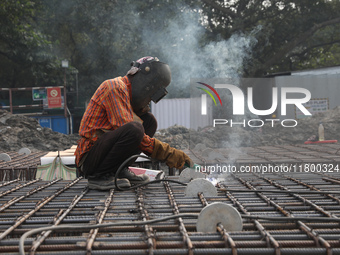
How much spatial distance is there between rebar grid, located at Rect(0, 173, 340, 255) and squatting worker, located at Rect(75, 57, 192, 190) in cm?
20

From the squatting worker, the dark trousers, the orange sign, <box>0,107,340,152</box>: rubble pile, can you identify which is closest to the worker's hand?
the squatting worker

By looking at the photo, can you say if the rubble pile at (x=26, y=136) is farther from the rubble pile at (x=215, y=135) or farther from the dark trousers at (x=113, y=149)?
the dark trousers at (x=113, y=149)

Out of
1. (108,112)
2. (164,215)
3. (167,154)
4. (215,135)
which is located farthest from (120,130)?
(215,135)

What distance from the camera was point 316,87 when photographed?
1270 centimetres

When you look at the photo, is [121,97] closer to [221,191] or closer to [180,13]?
[221,191]

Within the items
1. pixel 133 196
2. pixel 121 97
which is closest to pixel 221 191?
pixel 133 196

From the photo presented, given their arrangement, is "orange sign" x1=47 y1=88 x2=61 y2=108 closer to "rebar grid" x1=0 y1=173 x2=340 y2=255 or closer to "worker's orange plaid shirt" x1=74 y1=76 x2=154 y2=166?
"rebar grid" x1=0 y1=173 x2=340 y2=255

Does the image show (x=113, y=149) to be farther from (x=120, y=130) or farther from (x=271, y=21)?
(x=271, y=21)

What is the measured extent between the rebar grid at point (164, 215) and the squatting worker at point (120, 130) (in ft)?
0.66

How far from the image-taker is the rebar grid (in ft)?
6.33

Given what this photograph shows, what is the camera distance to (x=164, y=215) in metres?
2.59

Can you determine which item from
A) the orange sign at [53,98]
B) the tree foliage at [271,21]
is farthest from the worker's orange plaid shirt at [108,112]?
the tree foliage at [271,21]

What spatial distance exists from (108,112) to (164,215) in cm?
107

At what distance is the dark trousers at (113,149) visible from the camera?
3.22 m
